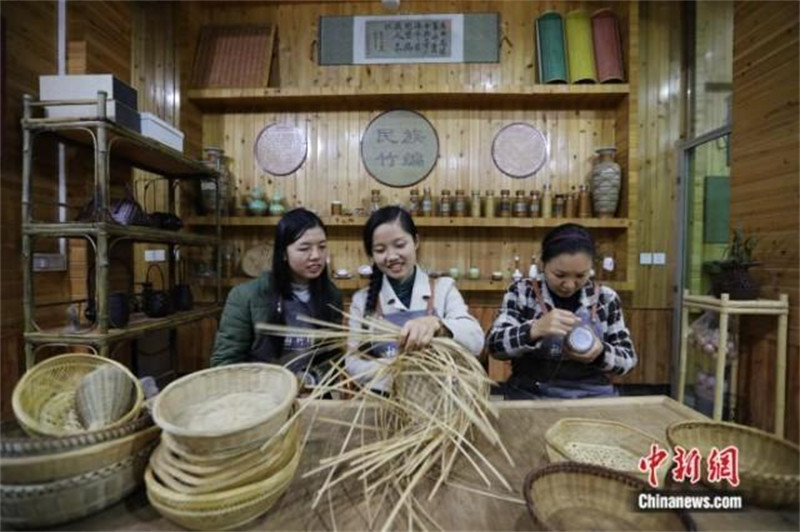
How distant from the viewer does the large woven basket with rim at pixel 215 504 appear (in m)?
0.48

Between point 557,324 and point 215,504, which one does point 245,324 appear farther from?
point 557,324

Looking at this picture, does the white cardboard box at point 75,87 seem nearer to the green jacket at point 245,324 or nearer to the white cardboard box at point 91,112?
the white cardboard box at point 91,112

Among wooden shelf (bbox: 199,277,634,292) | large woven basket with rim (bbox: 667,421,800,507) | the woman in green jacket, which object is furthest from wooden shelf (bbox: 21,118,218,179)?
large woven basket with rim (bbox: 667,421,800,507)

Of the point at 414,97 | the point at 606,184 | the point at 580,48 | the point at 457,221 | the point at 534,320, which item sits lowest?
the point at 534,320

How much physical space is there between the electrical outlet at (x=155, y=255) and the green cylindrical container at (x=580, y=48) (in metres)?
3.09

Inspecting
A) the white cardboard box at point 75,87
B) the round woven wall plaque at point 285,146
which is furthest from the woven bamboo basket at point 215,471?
the round woven wall plaque at point 285,146

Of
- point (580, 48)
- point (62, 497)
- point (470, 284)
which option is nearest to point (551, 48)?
point (580, 48)

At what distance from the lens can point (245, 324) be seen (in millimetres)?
1287

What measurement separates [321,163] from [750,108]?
2.49m

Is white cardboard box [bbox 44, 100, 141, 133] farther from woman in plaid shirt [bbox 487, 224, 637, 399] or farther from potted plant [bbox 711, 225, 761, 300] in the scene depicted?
potted plant [bbox 711, 225, 761, 300]

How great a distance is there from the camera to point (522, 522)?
0.54 m

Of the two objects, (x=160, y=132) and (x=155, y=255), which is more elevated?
(x=160, y=132)

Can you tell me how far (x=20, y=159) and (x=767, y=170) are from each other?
11.1ft

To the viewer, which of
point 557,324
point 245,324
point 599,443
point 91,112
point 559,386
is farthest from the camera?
point 91,112
